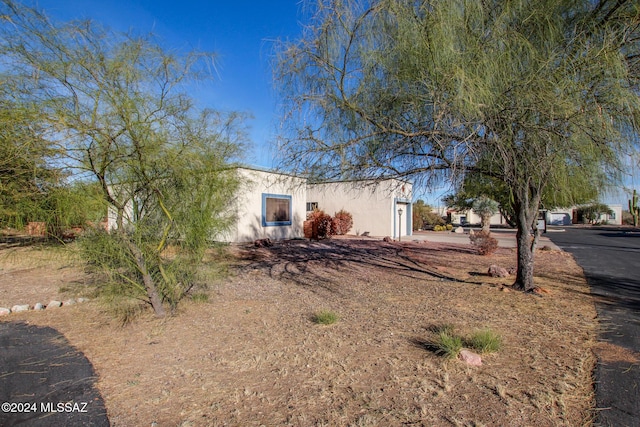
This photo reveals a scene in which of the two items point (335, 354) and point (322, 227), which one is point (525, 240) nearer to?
point (335, 354)

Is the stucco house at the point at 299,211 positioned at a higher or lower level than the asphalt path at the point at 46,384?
higher

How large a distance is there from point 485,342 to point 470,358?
0.40 metres

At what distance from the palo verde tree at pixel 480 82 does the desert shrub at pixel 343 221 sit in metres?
15.6

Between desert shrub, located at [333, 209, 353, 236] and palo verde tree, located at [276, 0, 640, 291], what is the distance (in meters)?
15.6

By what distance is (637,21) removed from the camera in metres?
4.58

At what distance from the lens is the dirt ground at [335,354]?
123 inches

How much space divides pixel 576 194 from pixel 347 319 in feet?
14.2

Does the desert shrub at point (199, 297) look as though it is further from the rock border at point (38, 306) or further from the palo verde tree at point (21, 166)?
the palo verde tree at point (21, 166)

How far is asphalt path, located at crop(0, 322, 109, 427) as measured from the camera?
3119 mm

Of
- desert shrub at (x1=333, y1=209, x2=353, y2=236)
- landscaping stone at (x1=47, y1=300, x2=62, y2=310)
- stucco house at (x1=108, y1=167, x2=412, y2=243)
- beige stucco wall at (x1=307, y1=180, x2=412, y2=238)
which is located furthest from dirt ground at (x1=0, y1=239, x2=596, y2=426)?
beige stucco wall at (x1=307, y1=180, x2=412, y2=238)

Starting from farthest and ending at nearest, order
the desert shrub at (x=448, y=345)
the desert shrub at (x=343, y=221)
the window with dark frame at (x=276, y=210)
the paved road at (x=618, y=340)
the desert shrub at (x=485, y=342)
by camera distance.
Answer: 1. the desert shrub at (x=343, y=221)
2. the window with dark frame at (x=276, y=210)
3. the desert shrub at (x=485, y=342)
4. the desert shrub at (x=448, y=345)
5. the paved road at (x=618, y=340)

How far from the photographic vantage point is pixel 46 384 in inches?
147

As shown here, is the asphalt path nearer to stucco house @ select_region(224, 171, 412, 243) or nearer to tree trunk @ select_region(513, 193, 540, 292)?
tree trunk @ select_region(513, 193, 540, 292)

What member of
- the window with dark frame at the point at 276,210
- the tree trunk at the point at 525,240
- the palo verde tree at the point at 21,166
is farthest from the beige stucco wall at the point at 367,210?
the palo verde tree at the point at 21,166
